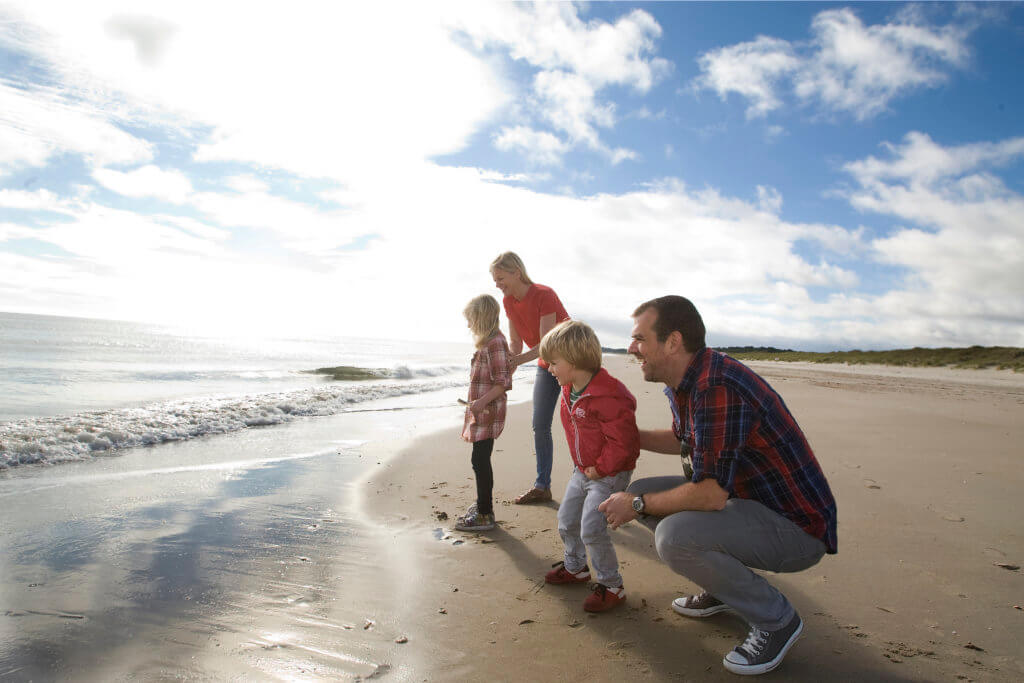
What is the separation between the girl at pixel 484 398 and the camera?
3.68m

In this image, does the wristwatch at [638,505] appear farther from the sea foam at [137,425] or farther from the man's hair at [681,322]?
the sea foam at [137,425]

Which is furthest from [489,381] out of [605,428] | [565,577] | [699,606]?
[699,606]

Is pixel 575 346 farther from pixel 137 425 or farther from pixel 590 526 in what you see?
pixel 137 425

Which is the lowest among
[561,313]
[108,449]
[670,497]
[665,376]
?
[108,449]

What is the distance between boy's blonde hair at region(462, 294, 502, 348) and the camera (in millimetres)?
3742

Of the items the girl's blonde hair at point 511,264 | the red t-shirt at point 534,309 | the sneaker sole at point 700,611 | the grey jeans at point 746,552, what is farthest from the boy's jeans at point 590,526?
the girl's blonde hair at point 511,264

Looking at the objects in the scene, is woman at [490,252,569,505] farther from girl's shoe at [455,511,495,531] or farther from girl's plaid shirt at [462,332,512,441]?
girl's shoe at [455,511,495,531]

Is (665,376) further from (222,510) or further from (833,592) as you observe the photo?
(222,510)

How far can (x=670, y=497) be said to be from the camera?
7.13ft

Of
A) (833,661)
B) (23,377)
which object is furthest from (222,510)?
(23,377)

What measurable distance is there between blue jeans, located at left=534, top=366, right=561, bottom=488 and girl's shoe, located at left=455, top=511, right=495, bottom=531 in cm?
79

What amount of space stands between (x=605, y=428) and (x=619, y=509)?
47 centimetres

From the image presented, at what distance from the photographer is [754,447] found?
211cm

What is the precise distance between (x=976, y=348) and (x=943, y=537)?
35133mm
